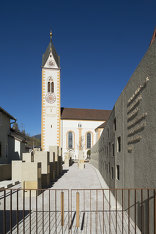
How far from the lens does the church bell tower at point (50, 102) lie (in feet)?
129

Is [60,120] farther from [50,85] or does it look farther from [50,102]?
[50,85]

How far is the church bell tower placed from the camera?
129 feet

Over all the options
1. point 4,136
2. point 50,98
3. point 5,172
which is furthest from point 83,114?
point 5,172

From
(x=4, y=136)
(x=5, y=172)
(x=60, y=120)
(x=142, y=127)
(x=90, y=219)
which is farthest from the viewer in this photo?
(x=60, y=120)

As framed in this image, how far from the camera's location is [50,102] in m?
40.9

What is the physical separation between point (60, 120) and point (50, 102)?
5371 millimetres

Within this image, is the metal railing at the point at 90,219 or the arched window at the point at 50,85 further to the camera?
the arched window at the point at 50,85

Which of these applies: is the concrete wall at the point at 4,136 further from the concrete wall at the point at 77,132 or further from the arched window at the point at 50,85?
the concrete wall at the point at 77,132

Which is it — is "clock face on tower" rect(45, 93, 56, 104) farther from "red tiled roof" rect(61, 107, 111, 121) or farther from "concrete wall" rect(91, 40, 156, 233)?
"concrete wall" rect(91, 40, 156, 233)

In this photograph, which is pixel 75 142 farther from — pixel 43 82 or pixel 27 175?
pixel 27 175

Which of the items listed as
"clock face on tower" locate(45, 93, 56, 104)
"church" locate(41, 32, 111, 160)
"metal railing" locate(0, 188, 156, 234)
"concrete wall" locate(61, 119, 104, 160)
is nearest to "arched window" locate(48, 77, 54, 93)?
"church" locate(41, 32, 111, 160)

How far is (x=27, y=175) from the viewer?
399 inches

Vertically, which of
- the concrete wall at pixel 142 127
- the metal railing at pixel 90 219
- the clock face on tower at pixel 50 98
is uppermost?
the clock face on tower at pixel 50 98

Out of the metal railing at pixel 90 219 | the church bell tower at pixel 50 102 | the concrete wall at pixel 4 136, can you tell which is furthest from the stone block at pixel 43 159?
the church bell tower at pixel 50 102
